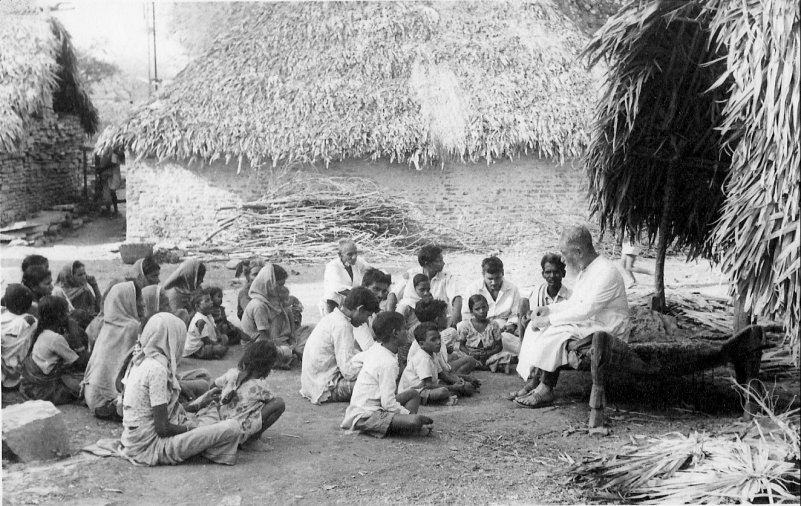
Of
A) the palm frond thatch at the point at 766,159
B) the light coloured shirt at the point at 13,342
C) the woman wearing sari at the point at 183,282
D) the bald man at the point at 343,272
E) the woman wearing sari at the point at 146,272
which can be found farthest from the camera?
the woman wearing sari at the point at 183,282

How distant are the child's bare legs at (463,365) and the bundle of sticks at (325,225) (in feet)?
3.02

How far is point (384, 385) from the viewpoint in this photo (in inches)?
195

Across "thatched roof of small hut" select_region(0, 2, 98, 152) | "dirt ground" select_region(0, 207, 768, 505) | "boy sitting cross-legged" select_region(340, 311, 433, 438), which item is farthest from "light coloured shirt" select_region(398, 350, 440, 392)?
"thatched roof of small hut" select_region(0, 2, 98, 152)

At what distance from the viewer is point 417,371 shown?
5.53 meters

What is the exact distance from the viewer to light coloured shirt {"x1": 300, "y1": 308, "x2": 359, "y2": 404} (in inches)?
219

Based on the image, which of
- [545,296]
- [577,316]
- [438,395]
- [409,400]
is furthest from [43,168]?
[577,316]

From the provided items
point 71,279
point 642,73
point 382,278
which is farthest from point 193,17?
point 642,73

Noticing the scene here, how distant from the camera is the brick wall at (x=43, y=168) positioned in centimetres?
556

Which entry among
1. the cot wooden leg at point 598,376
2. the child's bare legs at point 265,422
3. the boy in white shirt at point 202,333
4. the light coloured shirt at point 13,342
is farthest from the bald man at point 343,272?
the light coloured shirt at point 13,342

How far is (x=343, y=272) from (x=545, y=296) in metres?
1.52

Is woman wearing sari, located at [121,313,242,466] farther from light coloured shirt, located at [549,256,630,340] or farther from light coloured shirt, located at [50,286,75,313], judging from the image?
light coloured shirt, located at [549,256,630,340]

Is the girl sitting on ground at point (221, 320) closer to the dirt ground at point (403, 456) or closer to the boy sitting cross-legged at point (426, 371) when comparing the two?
the dirt ground at point (403, 456)

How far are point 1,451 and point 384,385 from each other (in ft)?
6.96

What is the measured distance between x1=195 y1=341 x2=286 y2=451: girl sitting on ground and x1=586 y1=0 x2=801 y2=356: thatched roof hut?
8.69ft
